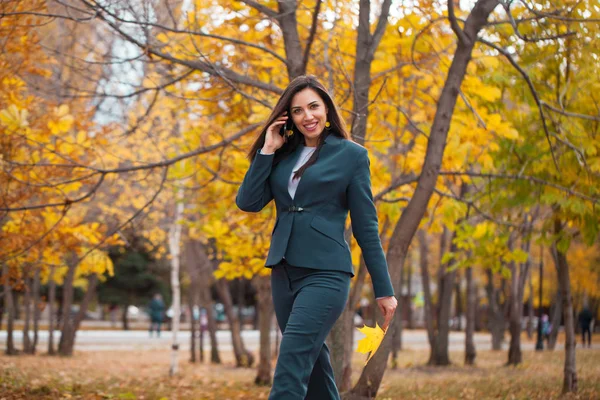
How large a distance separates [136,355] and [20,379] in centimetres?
1138

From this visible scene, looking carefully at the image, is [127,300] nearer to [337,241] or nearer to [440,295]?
[440,295]

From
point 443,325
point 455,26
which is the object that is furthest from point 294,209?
point 443,325

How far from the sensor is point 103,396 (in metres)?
7.34

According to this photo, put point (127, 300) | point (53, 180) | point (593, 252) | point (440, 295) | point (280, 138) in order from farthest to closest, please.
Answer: point (127, 300)
point (593, 252)
point (440, 295)
point (53, 180)
point (280, 138)

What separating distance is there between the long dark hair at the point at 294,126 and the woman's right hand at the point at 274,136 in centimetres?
5

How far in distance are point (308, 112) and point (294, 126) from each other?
187 millimetres

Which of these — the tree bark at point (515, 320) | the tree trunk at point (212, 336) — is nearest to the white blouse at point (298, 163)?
the tree bark at point (515, 320)

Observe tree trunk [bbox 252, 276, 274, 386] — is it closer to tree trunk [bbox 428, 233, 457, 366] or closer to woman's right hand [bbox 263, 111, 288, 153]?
tree trunk [bbox 428, 233, 457, 366]

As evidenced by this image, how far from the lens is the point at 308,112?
3.63m

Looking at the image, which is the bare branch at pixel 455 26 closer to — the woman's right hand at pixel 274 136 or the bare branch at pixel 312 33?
the bare branch at pixel 312 33

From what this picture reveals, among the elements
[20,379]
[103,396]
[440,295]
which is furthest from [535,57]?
[440,295]

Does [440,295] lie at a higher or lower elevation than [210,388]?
higher

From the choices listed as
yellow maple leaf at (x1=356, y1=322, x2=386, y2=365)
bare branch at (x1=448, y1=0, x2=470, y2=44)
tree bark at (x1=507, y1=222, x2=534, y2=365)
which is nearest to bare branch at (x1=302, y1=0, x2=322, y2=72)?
bare branch at (x1=448, y1=0, x2=470, y2=44)

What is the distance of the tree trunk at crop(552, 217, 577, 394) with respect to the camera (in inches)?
367
